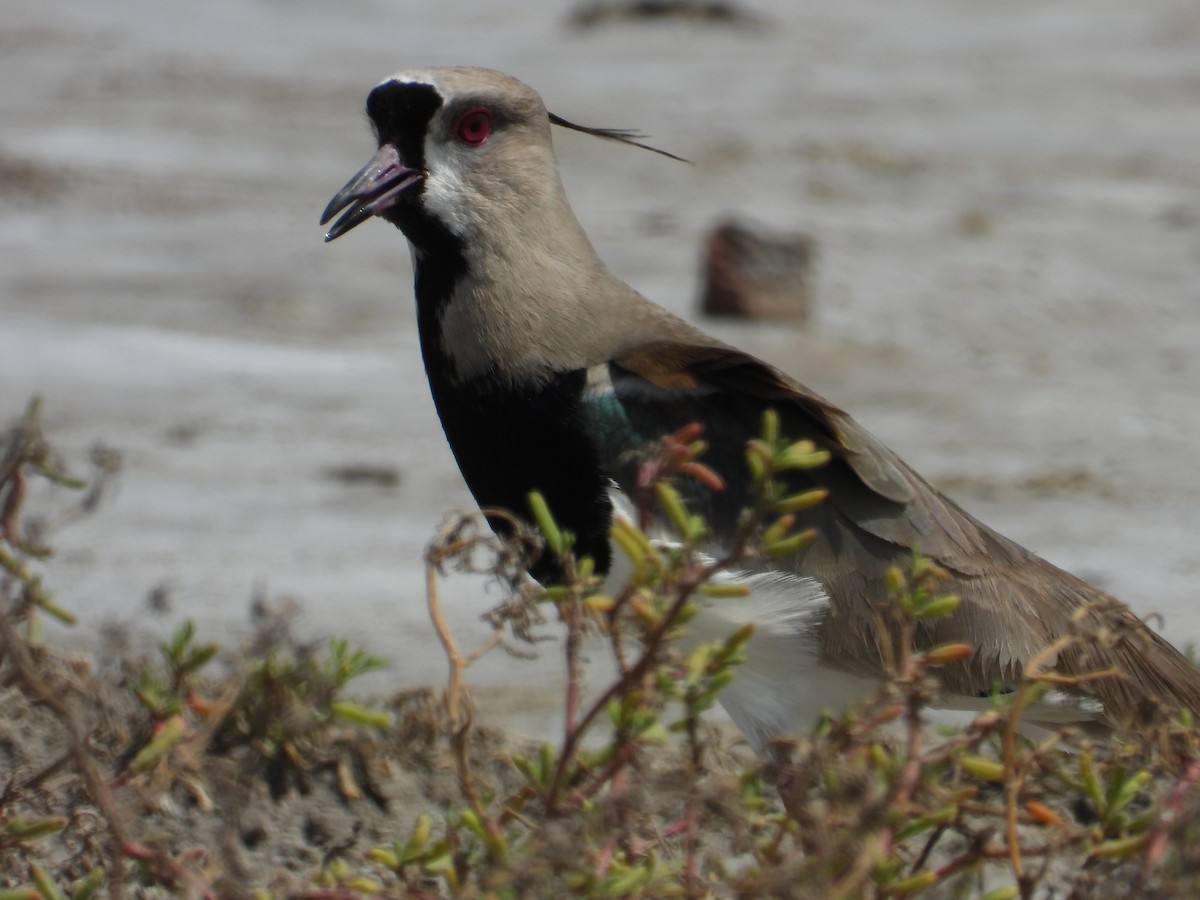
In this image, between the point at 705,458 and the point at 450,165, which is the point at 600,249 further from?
the point at 705,458

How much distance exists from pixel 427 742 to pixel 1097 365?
429 centimetres

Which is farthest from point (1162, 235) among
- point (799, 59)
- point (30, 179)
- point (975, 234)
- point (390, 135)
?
point (390, 135)

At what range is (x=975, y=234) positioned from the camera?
338 inches

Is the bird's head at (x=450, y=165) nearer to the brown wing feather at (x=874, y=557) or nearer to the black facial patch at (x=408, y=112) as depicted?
the black facial patch at (x=408, y=112)

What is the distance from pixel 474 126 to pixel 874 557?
110cm

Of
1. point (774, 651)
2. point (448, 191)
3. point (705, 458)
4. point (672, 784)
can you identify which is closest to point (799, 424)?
point (705, 458)

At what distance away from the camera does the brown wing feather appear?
320 centimetres

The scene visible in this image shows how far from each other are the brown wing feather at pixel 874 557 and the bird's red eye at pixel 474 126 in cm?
56

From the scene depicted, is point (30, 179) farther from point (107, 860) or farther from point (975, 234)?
point (107, 860)

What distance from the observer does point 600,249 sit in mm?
8133

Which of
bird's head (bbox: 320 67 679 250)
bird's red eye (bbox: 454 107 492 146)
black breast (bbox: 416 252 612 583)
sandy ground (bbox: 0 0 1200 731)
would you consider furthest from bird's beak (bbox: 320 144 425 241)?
sandy ground (bbox: 0 0 1200 731)

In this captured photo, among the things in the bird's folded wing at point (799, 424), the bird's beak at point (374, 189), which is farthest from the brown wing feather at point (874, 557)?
the bird's beak at point (374, 189)

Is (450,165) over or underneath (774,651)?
over

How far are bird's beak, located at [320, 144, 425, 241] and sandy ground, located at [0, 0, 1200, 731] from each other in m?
1.02
